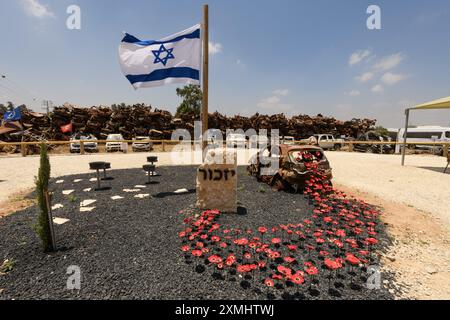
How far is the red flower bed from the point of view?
309 cm

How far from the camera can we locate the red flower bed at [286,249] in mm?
3092

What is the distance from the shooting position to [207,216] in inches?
194

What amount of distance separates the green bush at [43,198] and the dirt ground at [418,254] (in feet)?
16.9

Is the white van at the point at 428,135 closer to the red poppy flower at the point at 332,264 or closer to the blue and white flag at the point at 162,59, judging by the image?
the blue and white flag at the point at 162,59

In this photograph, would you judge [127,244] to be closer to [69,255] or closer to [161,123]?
[69,255]

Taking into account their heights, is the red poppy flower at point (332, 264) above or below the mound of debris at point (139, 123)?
below

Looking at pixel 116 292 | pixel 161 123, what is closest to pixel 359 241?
pixel 116 292

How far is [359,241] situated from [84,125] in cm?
3087

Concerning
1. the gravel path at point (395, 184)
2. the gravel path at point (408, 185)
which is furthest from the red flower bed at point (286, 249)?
the gravel path at point (395, 184)

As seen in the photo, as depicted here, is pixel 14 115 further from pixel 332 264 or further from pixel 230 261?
pixel 332 264

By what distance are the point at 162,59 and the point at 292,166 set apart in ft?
16.2

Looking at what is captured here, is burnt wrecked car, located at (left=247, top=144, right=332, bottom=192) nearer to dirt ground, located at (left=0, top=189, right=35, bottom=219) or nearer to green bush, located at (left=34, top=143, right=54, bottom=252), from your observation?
green bush, located at (left=34, top=143, right=54, bottom=252)

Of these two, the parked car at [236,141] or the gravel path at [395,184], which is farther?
the parked car at [236,141]

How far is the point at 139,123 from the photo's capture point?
29.0m
